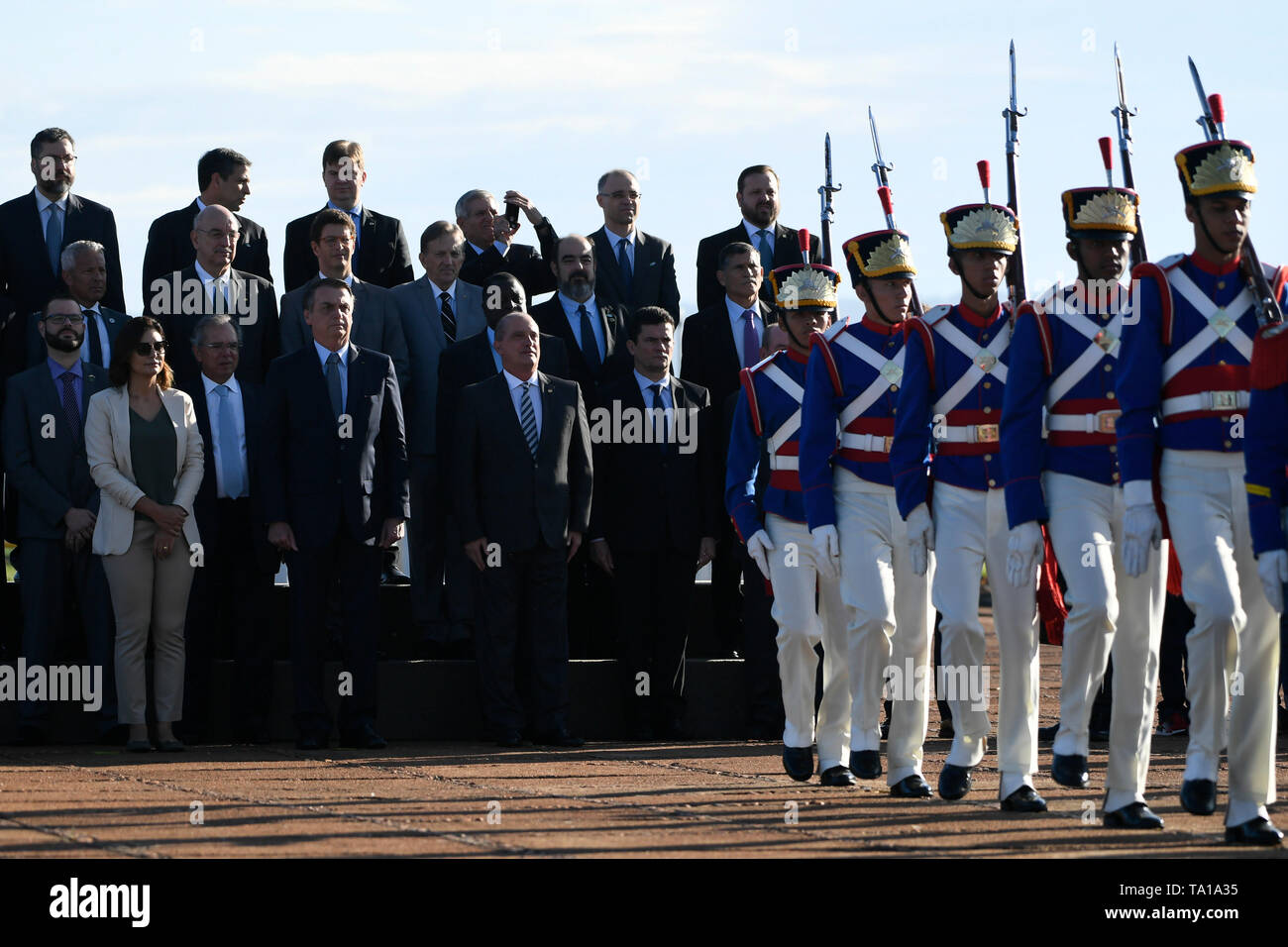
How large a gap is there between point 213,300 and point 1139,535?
5658 millimetres

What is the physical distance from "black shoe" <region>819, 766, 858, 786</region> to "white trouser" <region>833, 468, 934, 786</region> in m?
0.33

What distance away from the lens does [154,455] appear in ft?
33.4

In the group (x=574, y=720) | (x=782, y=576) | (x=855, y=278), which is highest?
(x=855, y=278)

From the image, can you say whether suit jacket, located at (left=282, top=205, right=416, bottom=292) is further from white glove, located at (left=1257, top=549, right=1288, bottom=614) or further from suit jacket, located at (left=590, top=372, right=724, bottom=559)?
white glove, located at (left=1257, top=549, right=1288, bottom=614)

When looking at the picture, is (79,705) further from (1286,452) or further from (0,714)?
(1286,452)

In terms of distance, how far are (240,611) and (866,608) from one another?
3643 mm

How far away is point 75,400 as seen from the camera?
414 inches

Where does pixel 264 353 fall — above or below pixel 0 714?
above

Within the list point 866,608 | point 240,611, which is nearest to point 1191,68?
point 866,608

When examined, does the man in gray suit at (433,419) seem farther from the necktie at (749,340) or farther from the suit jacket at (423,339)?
the necktie at (749,340)

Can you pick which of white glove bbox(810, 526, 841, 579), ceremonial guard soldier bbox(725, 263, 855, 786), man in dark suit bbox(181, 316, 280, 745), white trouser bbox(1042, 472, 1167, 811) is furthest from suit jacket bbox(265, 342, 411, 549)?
white trouser bbox(1042, 472, 1167, 811)

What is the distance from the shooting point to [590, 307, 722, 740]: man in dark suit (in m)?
11.0

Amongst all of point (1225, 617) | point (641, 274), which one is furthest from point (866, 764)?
point (641, 274)

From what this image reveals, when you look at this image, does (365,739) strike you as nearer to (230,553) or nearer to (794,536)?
(230,553)
